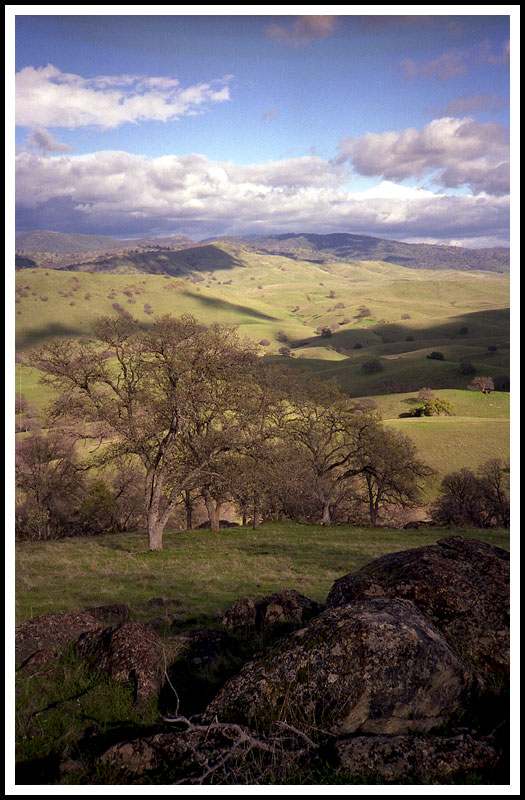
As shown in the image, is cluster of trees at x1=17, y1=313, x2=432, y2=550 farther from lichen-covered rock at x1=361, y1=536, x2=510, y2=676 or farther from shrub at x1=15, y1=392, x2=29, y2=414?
lichen-covered rock at x1=361, y1=536, x2=510, y2=676

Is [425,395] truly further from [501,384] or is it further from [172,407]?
[172,407]

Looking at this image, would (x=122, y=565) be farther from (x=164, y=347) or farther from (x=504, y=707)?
(x=504, y=707)

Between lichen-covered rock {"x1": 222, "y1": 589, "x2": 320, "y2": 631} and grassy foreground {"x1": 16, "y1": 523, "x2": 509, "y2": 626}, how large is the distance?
2.64ft

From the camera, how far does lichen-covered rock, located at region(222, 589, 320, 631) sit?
28.0 feet

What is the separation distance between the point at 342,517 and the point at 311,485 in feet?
34.9

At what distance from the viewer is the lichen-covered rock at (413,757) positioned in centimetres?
423

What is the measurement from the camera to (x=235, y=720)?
4922 mm

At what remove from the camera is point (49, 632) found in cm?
767

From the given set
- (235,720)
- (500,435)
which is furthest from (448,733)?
(500,435)

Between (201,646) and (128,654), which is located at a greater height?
(128,654)

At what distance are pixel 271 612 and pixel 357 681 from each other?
411 cm

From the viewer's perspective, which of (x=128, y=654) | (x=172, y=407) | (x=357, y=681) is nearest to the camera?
(x=357, y=681)

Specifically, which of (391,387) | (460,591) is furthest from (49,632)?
(391,387)

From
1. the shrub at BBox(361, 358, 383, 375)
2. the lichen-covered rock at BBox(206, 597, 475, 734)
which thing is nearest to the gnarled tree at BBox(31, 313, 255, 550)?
the lichen-covered rock at BBox(206, 597, 475, 734)
